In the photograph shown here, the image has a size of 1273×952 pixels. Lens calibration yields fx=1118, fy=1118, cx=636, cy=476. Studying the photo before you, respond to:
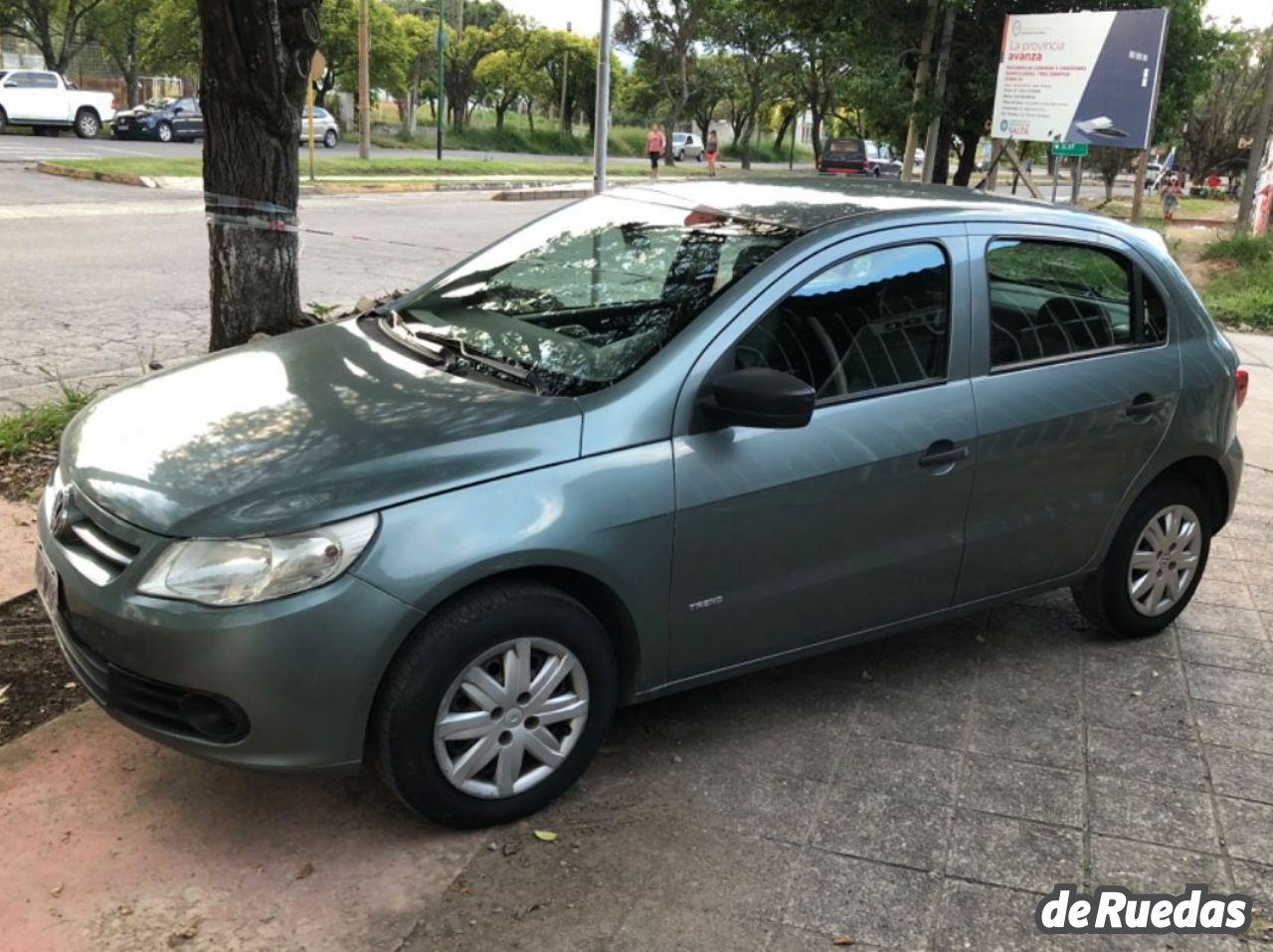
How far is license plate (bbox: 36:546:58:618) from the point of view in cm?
298

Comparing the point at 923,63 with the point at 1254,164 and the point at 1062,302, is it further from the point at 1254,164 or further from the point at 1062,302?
the point at 1062,302

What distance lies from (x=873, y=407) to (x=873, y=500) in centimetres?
28

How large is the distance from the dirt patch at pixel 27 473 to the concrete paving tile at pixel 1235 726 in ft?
15.5

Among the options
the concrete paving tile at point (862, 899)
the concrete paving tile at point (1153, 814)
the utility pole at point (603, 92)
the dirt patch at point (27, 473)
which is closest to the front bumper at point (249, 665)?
the concrete paving tile at point (862, 899)

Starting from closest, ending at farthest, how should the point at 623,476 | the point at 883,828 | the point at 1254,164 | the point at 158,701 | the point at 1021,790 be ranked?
the point at 158,701, the point at 623,476, the point at 883,828, the point at 1021,790, the point at 1254,164

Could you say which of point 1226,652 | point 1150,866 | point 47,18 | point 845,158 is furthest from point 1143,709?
point 47,18

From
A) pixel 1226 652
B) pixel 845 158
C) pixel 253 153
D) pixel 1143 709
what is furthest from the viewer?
pixel 845 158

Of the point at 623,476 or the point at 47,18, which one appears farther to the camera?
the point at 47,18

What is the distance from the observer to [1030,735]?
145 inches

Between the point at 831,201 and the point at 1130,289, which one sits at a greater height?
the point at 831,201

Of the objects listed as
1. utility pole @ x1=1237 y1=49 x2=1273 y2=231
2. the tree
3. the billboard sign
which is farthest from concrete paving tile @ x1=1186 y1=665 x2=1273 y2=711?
the tree

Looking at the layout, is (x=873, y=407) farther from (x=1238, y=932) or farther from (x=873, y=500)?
(x=1238, y=932)

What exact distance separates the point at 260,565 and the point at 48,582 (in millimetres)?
862

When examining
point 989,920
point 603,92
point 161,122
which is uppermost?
point 161,122
